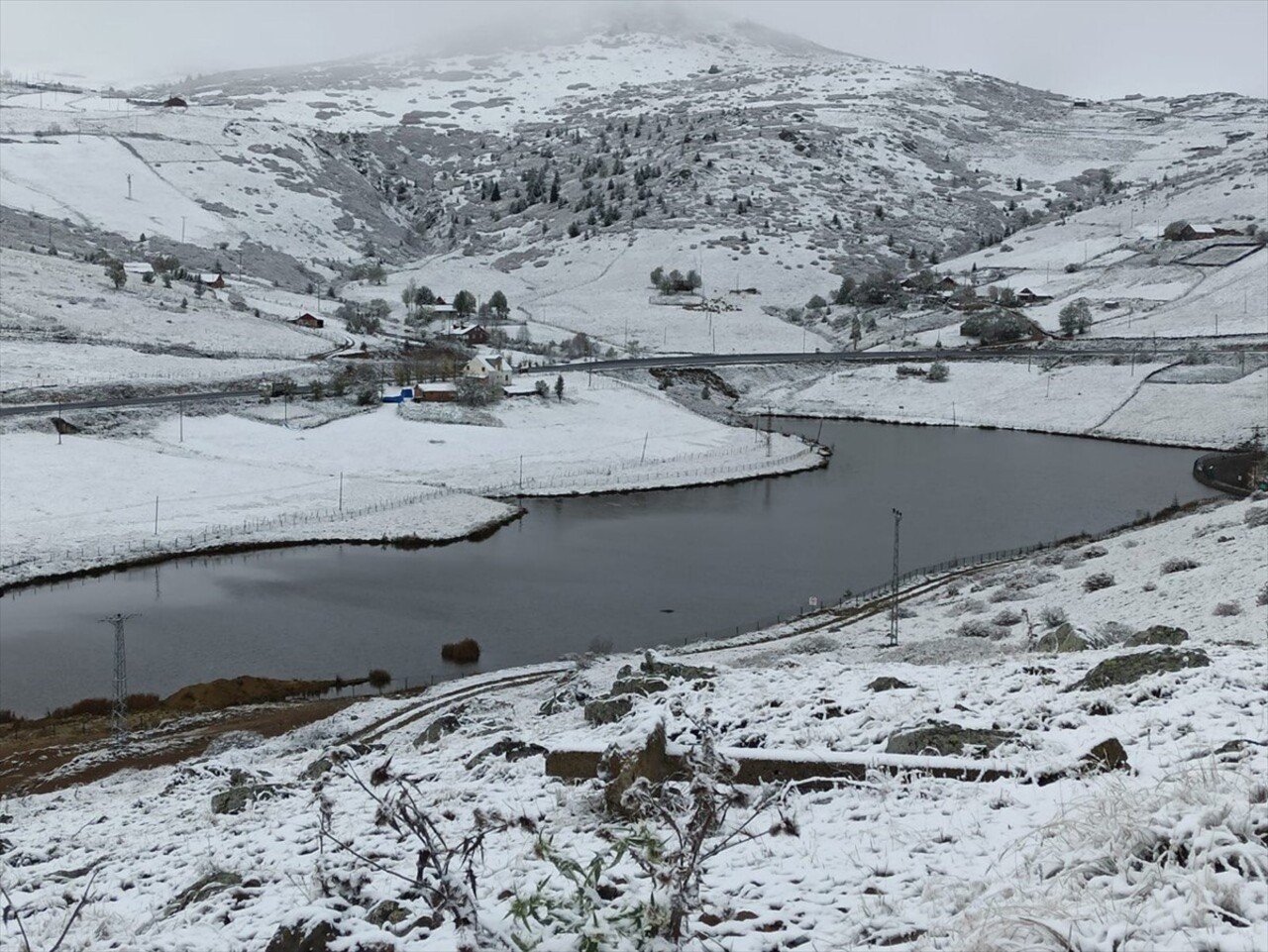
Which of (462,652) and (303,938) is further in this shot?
(462,652)

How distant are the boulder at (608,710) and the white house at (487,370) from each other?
63.3 metres

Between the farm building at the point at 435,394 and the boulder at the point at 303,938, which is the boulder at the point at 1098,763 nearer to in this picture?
the boulder at the point at 303,938

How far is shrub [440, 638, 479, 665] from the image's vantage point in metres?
31.9

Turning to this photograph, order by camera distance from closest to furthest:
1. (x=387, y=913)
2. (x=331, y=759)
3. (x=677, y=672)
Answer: (x=387, y=913), (x=331, y=759), (x=677, y=672)

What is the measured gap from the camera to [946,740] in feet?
31.4

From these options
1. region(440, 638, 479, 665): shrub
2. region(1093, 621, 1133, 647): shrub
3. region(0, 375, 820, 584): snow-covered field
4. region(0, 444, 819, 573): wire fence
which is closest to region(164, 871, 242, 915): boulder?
region(1093, 621, 1133, 647): shrub

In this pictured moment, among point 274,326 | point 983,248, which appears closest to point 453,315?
point 274,326

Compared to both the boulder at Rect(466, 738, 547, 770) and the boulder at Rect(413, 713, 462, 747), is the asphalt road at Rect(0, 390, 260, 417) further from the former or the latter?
the boulder at Rect(466, 738, 547, 770)

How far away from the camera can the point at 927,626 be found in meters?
29.8

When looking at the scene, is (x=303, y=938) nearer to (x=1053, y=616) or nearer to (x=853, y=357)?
→ (x=1053, y=616)

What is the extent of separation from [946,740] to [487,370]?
7173cm

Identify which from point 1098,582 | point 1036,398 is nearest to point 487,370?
point 1036,398

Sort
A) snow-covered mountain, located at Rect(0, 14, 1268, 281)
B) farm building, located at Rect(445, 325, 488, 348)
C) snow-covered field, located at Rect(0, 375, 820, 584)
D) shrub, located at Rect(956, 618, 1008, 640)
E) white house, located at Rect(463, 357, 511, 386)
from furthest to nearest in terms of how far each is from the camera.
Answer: snow-covered mountain, located at Rect(0, 14, 1268, 281), farm building, located at Rect(445, 325, 488, 348), white house, located at Rect(463, 357, 511, 386), snow-covered field, located at Rect(0, 375, 820, 584), shrub, located at Rect(956, 618, 1008, 640)

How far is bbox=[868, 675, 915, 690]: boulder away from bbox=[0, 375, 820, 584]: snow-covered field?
36.7 m
